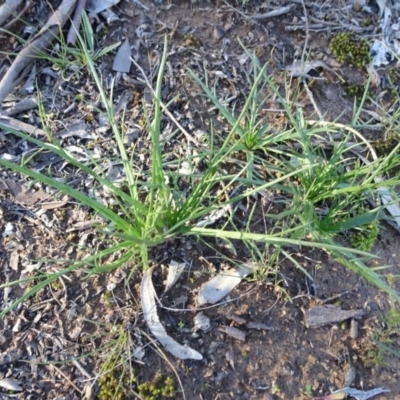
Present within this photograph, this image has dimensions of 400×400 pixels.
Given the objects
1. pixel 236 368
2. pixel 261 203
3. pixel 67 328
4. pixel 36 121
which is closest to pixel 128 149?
pixel 36 121

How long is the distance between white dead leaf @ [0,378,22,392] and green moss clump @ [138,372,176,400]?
1.17 feet

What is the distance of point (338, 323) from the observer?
5.75 feet

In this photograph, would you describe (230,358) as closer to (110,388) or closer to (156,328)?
(156,328)

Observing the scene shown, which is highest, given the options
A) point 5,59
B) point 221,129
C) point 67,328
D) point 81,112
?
point 5,59

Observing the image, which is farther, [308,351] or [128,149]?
[128,149]

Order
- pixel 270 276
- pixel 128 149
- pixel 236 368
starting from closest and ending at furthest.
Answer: pixel 236 368 → pixel 270 276 → pixel 128 149

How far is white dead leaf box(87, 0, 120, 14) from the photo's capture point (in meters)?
2.20

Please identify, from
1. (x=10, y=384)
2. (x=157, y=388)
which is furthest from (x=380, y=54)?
(x=10, y=384)

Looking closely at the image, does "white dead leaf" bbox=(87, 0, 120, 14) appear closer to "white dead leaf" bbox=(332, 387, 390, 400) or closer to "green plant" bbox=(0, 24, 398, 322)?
"green plant" bbox=(0, 24, 398, 322)

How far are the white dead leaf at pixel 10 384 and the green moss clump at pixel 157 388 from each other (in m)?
0.36

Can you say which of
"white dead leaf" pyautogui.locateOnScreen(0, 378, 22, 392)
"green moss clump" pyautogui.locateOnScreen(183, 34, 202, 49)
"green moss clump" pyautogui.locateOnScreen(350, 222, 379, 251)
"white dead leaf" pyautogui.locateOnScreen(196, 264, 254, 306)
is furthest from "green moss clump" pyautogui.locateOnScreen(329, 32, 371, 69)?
"white dead leaf" pyautogui.locateOnScreen(0, 378, 22, 392)

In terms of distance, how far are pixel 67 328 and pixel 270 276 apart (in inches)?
26.2

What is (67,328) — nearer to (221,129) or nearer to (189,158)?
(189,158)

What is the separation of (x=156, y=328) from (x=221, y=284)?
0.25m
